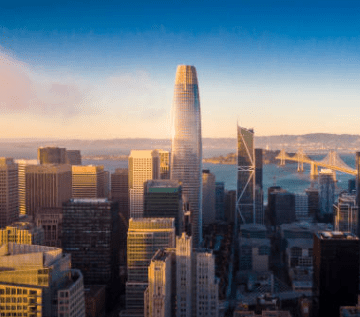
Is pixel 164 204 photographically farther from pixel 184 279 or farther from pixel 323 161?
pixel 323 161

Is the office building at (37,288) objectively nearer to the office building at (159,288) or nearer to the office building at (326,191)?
the office building at (159,288)

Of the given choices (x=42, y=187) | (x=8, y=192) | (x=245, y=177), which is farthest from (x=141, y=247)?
(x=245, y=177)

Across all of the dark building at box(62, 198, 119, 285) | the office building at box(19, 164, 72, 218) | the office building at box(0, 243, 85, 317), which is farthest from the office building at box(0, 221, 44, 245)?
the office building at box(0, 243, 85, 317)

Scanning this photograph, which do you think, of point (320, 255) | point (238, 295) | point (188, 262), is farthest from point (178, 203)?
point (188, 262)

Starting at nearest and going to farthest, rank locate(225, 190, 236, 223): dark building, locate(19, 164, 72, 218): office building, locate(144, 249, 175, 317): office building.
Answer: locate(144, 249, 175, 317): office building
locate(19, 164, 72, 218): office building
locate(225, 190, 236, 223): dark building

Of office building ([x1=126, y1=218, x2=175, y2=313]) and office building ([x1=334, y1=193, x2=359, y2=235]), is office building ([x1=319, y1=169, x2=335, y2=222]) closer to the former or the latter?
office building ([x1=334, y1=193, x2=359, y2=235])

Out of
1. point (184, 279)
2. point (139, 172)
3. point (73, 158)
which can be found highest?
point (73, 158)

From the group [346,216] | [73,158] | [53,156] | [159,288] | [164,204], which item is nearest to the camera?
[159,288]
